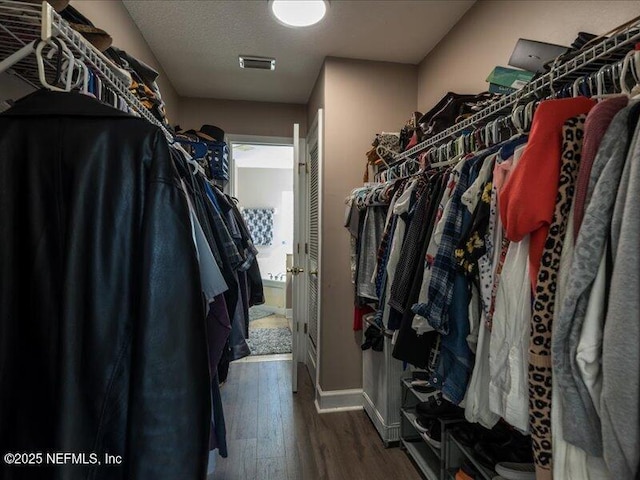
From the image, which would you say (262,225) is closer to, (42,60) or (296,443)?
(296,443)

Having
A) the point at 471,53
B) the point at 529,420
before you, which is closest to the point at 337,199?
the point at 471,53

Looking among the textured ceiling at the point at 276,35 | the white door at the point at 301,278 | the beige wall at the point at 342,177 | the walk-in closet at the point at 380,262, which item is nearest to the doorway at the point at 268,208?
the white door at the point at 301,278

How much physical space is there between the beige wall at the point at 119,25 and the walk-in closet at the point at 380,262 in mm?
15

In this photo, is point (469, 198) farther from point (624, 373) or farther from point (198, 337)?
point (198, 337)

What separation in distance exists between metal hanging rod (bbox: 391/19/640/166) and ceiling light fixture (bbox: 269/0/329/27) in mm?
1125

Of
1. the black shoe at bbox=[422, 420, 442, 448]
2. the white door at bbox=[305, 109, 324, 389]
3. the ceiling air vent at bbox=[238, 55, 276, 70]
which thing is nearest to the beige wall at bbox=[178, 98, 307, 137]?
the white door at bbox=[305, 109, 324, 389]

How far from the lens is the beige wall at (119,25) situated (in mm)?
1522

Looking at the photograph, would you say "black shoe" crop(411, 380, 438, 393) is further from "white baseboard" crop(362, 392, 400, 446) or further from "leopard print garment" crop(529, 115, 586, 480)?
"leopard print garment" crop(529, 115, 586, 480)

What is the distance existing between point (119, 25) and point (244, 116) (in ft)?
4.65

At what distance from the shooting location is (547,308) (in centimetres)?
74

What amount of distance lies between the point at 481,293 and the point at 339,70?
2.02 meters

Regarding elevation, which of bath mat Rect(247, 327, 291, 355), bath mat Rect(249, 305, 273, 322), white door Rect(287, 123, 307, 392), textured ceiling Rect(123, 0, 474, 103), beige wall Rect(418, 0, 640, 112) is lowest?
bath mat Rect(247, 327, 291, 355)

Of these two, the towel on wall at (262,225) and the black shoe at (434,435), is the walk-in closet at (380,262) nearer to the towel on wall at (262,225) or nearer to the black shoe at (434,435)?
the black shoe at (434,435)

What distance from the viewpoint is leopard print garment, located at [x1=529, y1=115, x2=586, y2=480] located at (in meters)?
0.73
